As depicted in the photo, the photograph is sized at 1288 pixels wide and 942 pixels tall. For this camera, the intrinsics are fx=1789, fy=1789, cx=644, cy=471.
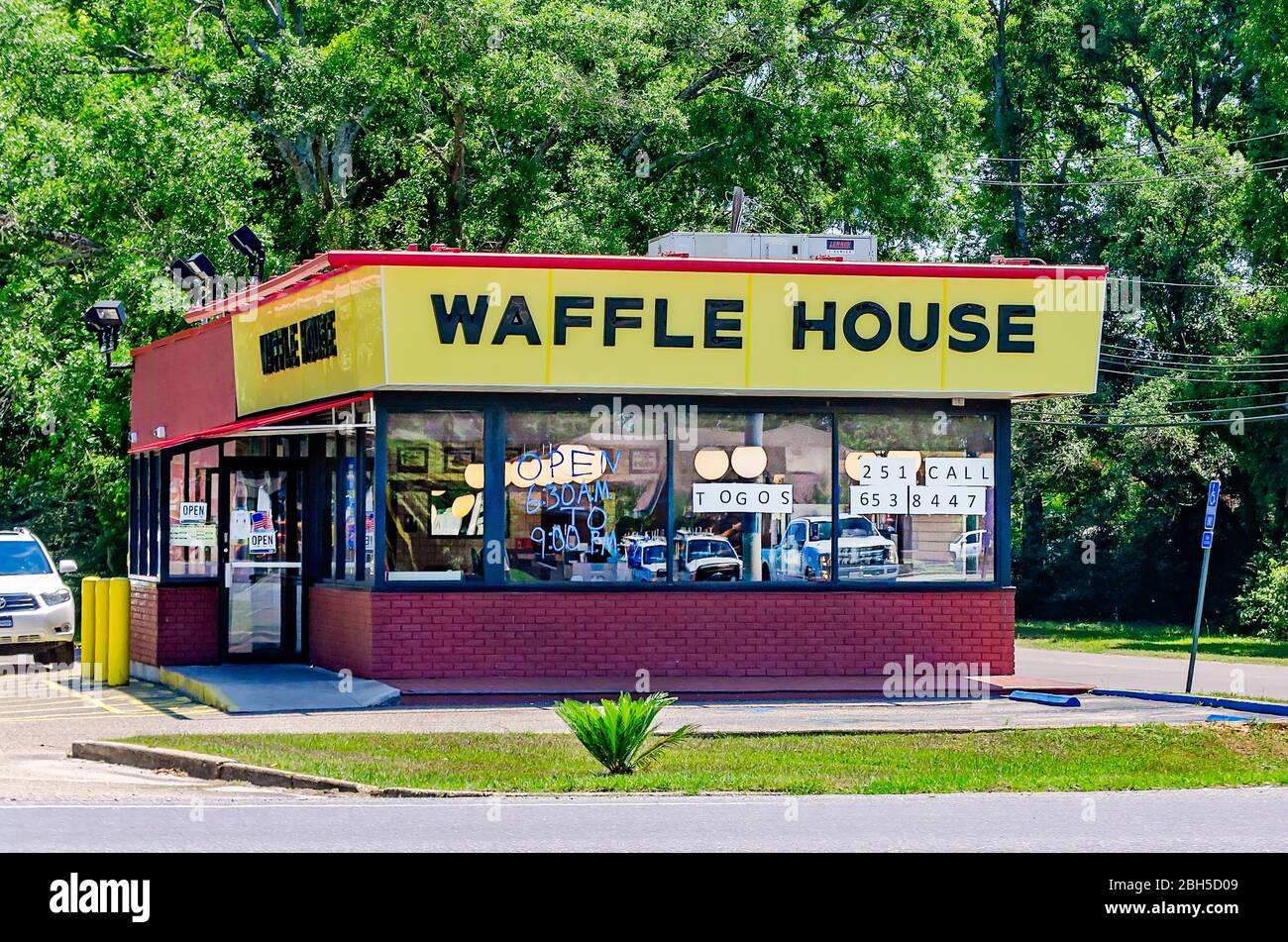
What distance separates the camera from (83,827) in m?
10.7

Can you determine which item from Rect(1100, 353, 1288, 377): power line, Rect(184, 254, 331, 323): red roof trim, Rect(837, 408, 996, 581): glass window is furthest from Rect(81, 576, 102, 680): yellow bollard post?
Rect(1100, 353, 1288, 377): power line

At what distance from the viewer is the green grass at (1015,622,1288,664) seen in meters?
34.1

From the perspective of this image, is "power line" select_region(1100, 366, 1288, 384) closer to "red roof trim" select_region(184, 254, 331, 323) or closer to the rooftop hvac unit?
the rooftop hvac unit

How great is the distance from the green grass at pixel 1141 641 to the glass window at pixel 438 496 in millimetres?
16322

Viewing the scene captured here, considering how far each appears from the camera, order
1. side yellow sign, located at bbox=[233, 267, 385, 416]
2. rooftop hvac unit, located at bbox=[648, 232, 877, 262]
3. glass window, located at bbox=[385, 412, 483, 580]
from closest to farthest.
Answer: side yellow sign, located at bbox=[233, 267, 385, 416], glass window, located at bbox=[385, 412, 483, 580], rooftop hvac unit, located at bbox=[648, 232, 877, 262]

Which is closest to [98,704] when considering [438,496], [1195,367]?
[438,496]

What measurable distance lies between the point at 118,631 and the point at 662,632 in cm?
701

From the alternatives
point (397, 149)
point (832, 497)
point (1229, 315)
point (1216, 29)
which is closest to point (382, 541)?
point (832, 497)

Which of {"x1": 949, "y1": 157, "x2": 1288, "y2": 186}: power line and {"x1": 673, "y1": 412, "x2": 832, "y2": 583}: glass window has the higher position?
{"x1": 949, "y1": 157, "x2": 1288, "y2": 186}: power line

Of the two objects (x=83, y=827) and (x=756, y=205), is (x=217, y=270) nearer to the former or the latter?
(x=756, y=205)

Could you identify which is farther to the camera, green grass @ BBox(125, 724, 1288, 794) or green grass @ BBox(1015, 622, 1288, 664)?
green grass @ BBox(1015, 622, 1288, 664)

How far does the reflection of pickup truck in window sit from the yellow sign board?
5.15ft

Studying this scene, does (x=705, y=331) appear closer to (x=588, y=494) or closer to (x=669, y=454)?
(x=669, y=454)

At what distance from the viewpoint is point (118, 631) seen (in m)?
22.2
